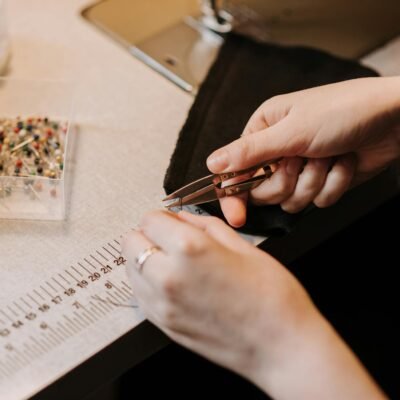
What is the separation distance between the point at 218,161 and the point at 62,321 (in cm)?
28

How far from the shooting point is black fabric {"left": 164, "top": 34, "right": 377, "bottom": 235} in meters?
0.97

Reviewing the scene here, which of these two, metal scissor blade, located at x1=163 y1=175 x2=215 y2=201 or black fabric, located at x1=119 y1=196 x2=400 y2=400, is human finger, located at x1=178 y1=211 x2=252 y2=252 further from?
black fabric, located at x1=119 y1=196 x2=400 y2=400

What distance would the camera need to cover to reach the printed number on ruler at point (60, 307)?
806 mm

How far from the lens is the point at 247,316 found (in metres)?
0.75

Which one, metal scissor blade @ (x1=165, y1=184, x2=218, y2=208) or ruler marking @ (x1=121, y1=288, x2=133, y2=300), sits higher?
metal scissor blade @ (x1=165, y1=184, x2=218, y2=208)

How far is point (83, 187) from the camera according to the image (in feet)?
3.32

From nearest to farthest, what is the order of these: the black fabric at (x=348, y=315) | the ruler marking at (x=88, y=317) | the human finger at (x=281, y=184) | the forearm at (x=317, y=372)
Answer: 1. the forearm at (x=317, y=372)
2. the ruler marking at (x=88, y=317)
3. the human finger at (x=281, y=184)
4. the black fabric at (x=348, y=315)

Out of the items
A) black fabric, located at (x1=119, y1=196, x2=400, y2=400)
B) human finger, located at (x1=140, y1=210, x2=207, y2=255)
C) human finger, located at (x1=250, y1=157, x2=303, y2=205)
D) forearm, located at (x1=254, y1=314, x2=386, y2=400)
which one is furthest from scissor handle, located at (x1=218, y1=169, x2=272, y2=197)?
black fabric, located at (x1=119, y1=196, x2=400, y2=400)

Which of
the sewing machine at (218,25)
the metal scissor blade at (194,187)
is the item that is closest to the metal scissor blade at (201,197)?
the metal scissor blade at (194,187)

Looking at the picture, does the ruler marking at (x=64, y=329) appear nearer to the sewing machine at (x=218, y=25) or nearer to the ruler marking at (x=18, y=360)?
the ruler marking at (x=18, y=360)

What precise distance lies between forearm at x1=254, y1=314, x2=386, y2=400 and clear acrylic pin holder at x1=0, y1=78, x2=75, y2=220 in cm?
38

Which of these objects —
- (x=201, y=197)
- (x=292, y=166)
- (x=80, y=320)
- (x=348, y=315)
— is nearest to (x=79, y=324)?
(x=80, y=320)

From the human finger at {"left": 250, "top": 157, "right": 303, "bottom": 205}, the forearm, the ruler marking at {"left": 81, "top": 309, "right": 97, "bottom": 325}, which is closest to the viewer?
the forearm

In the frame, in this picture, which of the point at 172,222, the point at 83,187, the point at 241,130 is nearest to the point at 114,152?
the point at 83,187
